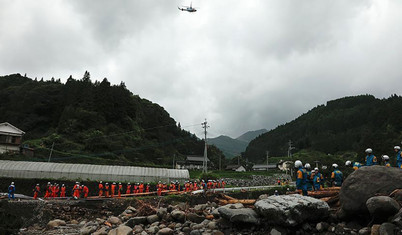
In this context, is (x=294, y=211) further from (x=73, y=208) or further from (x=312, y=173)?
(x=73, y=208)

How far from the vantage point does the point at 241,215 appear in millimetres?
11086

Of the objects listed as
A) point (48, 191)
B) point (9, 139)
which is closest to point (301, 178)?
point (48, 191)

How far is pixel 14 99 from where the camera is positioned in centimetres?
8519

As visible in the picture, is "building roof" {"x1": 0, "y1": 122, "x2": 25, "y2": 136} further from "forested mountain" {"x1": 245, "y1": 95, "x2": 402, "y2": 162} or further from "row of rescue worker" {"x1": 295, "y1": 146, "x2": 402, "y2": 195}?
"forested mountain" {"x1": 245, "y1": 95, "x2": 402, "y2": 162}

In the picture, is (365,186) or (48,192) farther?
(48,192)

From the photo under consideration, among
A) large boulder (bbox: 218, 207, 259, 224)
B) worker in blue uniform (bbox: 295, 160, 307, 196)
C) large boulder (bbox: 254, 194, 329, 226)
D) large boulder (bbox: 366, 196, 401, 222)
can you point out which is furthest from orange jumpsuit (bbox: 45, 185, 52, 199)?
large boulder (bbox: 366, 196, 401, 222)

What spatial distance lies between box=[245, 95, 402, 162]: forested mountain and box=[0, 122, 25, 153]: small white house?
72.0 meters

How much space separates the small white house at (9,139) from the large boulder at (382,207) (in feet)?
195

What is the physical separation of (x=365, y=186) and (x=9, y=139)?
61083 mm

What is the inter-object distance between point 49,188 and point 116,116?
50268 mm

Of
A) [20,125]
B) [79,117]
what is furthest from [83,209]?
[20,125]

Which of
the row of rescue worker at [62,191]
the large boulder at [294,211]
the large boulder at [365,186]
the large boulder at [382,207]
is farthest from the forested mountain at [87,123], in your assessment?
the large boulder at [382,207]

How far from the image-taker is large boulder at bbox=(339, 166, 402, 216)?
930 centimetres

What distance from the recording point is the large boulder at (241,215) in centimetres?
1090
